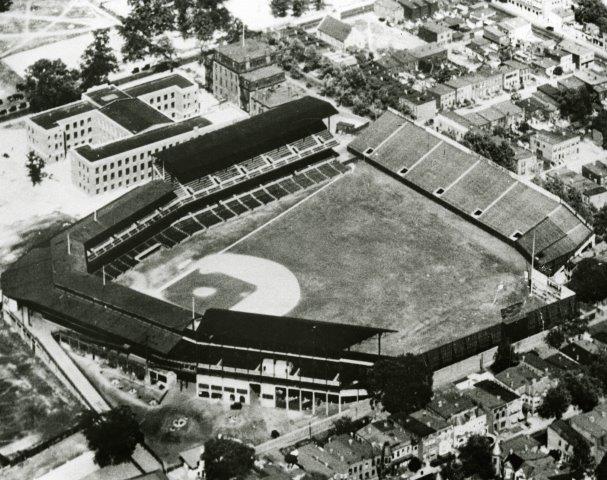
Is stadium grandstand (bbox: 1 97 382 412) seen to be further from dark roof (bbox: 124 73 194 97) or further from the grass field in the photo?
dark roof (bbox: 124 73 194 97)

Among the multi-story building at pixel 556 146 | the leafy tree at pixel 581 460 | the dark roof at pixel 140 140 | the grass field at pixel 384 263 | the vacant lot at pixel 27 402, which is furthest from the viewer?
the multi-story building at pixel 556 146

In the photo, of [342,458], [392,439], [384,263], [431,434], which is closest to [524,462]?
[431,434]

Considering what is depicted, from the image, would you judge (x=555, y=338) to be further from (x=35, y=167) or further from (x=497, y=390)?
(x=35, y=167)

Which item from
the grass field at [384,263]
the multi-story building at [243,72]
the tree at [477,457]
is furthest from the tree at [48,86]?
the tree at [477,457]

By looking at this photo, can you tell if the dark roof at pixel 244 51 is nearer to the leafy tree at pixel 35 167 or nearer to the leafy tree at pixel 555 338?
the leafy tree at pixel 35 167

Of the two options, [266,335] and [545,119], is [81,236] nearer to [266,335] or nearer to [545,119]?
[266,335]

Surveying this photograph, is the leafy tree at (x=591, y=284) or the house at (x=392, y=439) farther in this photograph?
the leafy tree at (x=591, y=284)

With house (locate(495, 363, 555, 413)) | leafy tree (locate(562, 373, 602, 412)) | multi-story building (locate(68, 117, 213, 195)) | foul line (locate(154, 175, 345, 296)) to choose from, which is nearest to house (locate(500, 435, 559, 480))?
house (locate(495, 363, 555, 413))
